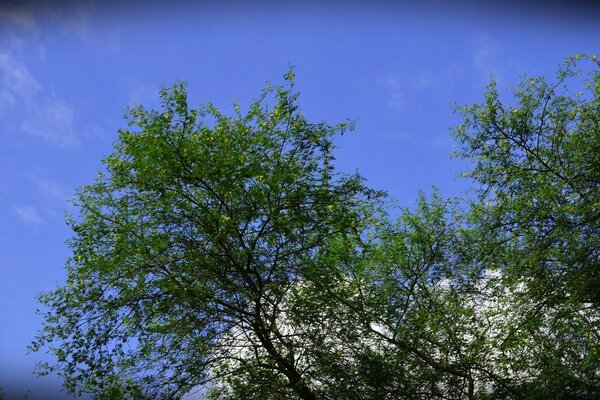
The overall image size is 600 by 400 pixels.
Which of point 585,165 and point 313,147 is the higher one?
point 313,147

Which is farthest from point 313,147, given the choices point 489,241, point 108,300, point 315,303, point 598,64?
point 598,64

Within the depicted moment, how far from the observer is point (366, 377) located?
11.8m

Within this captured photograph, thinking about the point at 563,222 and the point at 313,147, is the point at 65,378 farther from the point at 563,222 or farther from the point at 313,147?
the point at 563,222

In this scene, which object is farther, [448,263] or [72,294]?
[448,263]

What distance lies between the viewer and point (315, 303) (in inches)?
479

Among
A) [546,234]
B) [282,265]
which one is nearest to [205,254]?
[282,265]

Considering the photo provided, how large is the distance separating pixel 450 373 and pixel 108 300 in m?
7.72

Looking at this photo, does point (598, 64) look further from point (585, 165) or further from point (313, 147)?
point (313, 147)

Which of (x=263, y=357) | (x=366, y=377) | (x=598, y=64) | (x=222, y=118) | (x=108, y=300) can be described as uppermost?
(x=222, y=118)

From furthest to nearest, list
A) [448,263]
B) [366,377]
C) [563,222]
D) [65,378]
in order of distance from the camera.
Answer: [448,263]
[366,377]
[65,378]
[563,222]

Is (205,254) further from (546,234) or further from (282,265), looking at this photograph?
(546,234)

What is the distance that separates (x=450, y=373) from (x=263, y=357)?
467 centimetres

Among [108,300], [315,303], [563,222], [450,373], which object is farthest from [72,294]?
[563,222]

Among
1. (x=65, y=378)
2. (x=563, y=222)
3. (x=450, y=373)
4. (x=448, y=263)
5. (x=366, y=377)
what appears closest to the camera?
(x=563, y=222)
